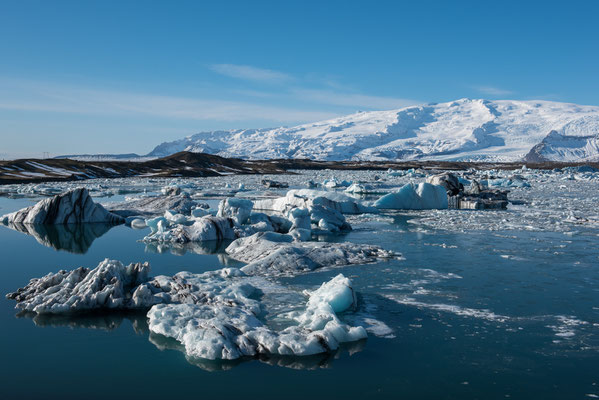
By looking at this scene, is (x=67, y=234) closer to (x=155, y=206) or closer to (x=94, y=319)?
(x=155, y=206)

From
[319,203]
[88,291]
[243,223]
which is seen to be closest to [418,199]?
[319,203]

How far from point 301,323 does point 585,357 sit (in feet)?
11.5

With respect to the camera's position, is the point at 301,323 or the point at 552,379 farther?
the point at 301,323

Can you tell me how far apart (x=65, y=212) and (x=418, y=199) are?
600 inches

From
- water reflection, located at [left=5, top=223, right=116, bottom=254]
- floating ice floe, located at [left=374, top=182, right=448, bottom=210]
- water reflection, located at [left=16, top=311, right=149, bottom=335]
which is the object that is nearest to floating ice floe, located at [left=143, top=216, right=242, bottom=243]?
water reflection, located at [left=5, top=223, right=116, bottom=254]

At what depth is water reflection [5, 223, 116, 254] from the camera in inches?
540

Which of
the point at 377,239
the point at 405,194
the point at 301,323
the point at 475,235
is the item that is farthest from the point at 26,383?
the point at 405,194

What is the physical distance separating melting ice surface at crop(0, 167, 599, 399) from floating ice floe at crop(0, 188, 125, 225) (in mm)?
5511

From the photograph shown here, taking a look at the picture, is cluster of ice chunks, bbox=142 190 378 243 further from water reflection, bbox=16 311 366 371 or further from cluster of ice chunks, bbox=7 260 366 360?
Answer: water reflection, bbox=16 311 366 371

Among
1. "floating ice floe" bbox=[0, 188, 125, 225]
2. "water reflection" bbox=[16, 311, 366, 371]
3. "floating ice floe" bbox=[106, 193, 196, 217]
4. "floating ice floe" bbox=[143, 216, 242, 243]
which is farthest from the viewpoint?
"floating ice floe" bbox=[106, 193, 196, 217]

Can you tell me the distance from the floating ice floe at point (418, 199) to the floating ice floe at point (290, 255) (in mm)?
11473

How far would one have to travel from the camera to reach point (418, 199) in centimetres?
2373

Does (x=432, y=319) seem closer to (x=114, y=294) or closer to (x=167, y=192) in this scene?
(x=114, y=294)

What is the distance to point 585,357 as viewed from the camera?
19.6 ft
